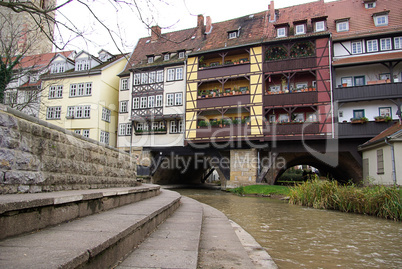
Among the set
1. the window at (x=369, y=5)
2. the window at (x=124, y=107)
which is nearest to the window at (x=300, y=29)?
the window at (x=369, y=5)

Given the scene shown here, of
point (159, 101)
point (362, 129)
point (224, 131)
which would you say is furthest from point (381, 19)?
point (159, 101)

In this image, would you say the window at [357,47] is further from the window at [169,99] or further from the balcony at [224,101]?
the window at [169,99]

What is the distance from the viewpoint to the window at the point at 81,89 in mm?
28766

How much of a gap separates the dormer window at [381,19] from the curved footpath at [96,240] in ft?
74.6

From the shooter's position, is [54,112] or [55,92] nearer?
[54,112]

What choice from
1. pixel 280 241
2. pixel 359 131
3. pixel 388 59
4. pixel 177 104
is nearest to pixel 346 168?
pixel 359 131

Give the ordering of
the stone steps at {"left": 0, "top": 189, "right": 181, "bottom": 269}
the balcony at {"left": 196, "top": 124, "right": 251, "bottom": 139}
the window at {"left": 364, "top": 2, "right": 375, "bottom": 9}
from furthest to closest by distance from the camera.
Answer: the window at {"left": 364, "top": 2, "right": 375, "bottom": 9} → the balcony at {"left": 196, "top": 124, "right": 251, "bottom": 139} → the stone steps at {"left": 0, "top": 189, "right": 181, "bottom": 269}

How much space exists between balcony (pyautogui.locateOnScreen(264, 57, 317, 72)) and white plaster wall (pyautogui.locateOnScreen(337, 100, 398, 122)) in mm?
3694

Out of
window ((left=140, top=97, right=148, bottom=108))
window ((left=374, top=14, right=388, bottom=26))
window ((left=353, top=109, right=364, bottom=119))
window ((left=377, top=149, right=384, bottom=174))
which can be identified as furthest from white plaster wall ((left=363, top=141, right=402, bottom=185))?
window ((left=140, top=97, right=148, bottom=108))

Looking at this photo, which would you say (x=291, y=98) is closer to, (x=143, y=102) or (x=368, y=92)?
(x=368, y=92)

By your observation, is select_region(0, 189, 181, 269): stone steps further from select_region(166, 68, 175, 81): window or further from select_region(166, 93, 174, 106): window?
select_region(166, 68, 175, 81): window

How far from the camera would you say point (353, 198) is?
10.4m

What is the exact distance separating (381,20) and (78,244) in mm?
25438

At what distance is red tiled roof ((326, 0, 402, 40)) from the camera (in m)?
20.7
